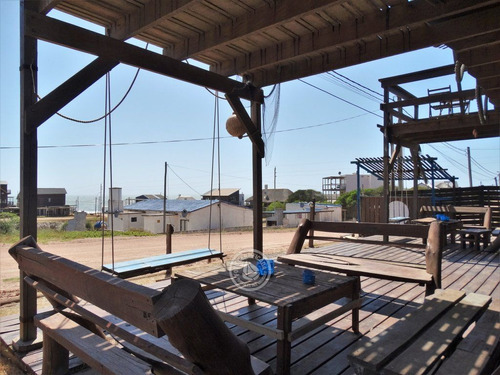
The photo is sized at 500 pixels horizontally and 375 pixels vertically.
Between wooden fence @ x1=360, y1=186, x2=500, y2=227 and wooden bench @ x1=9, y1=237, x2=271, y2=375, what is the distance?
8994 mm

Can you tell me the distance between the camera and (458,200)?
973 cm

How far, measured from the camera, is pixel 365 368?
49.8 inches

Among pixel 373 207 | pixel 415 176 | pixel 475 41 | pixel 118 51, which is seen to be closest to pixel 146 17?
pixel 118 51

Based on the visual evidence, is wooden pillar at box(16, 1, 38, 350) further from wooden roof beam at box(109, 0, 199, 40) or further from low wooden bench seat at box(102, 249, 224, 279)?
low wooden bench seat at box(102, 249, 224, 279)

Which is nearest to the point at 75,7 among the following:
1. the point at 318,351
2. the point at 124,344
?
the point at 124,344

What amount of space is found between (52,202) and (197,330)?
61.9m

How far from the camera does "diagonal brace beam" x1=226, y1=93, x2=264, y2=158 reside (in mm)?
3318

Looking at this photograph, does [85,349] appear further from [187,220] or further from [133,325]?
[187,220]

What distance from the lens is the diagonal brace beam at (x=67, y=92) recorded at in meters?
2.31

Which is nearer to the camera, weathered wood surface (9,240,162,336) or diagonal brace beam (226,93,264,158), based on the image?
weathered wood surface (9,240,162,336)

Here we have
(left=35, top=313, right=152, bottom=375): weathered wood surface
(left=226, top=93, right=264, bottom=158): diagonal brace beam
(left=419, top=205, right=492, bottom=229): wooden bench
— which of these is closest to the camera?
(left=35, top=313, right=152, bottom=375): weathered wood surface

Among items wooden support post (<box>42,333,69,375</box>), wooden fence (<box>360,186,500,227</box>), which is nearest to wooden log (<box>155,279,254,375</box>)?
wooden support post (<box>42,333,69,375</box>)

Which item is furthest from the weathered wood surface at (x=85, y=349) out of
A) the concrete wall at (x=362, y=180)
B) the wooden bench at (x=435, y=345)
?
the concrete wall at (x=362, y=180)

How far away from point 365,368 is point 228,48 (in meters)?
2.93
